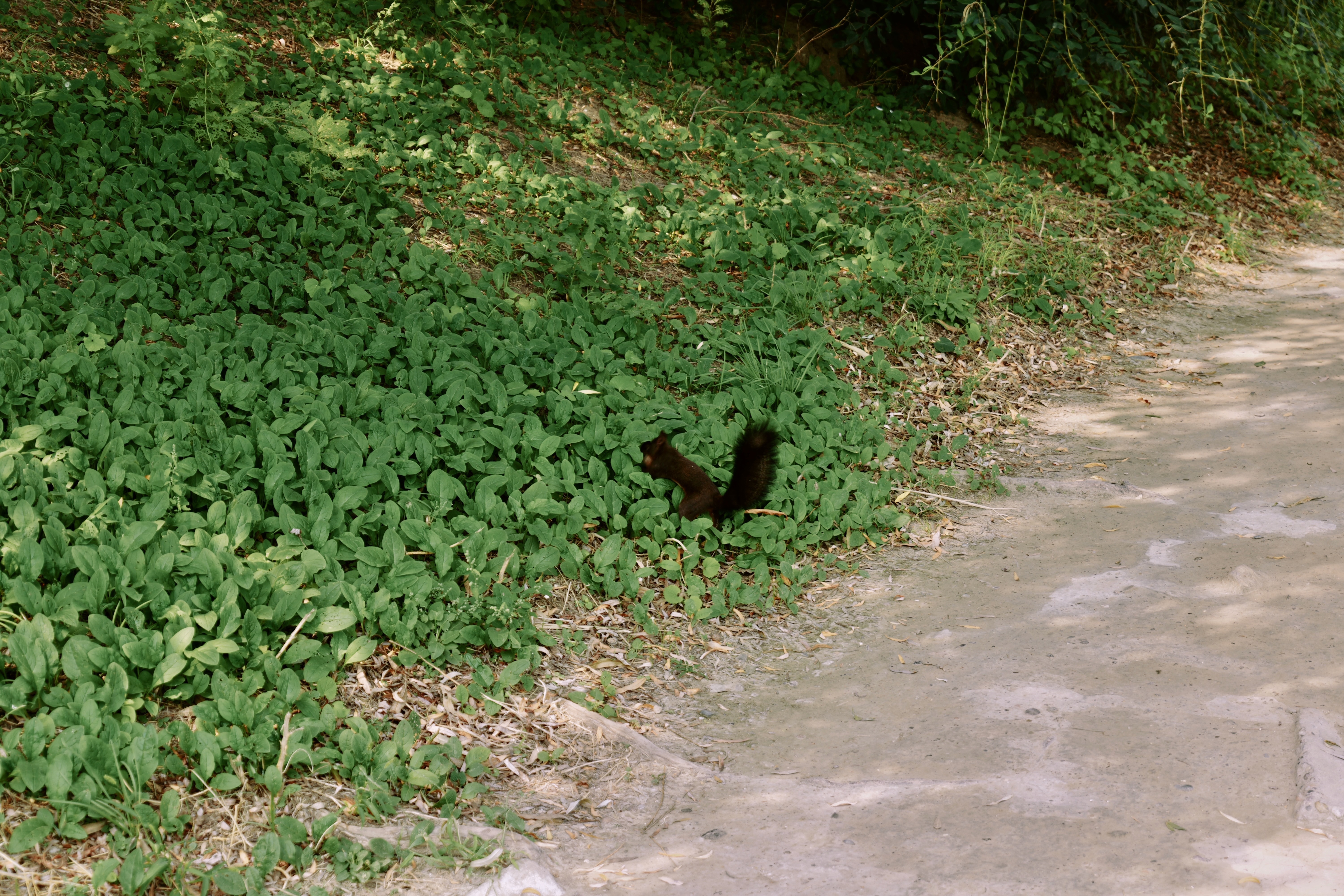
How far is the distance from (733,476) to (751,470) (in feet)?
0.29

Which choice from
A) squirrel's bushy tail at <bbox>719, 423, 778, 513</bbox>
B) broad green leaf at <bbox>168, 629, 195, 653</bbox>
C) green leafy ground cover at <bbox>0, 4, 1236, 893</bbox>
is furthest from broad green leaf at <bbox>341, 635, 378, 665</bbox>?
squirrel's bushy tail at <bbox>719, 423, 778, 513</bbox>

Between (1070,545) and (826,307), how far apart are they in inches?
87.2

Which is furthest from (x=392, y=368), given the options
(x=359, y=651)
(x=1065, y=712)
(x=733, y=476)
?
(x=1065, y=712)

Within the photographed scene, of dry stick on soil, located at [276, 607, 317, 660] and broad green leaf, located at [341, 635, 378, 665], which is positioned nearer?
dry stick on soil, located at [276, 607, 317, 660]

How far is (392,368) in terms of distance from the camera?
15.0 feet

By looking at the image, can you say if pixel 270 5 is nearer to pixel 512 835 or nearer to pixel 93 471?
pixel 93 471

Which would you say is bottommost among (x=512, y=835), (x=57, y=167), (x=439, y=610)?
(x=512, y=835)

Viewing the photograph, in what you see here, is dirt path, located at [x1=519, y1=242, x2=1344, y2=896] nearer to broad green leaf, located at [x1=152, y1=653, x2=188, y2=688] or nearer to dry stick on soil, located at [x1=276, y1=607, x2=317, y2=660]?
dry stick on soil, located at [x1=276, y1=607, x2=317, y2=660]

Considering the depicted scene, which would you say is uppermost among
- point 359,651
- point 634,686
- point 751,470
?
point 751,470

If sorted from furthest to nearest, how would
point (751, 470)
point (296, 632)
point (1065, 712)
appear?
point (751, 470)
point (1065, 712)
point (296, 632)

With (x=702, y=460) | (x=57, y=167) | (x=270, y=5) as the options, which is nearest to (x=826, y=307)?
(x=702, y=460)

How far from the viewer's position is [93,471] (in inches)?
135

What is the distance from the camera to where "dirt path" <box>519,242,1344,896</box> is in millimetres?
2625

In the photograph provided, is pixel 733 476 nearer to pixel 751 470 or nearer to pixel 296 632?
pixel 751 470
